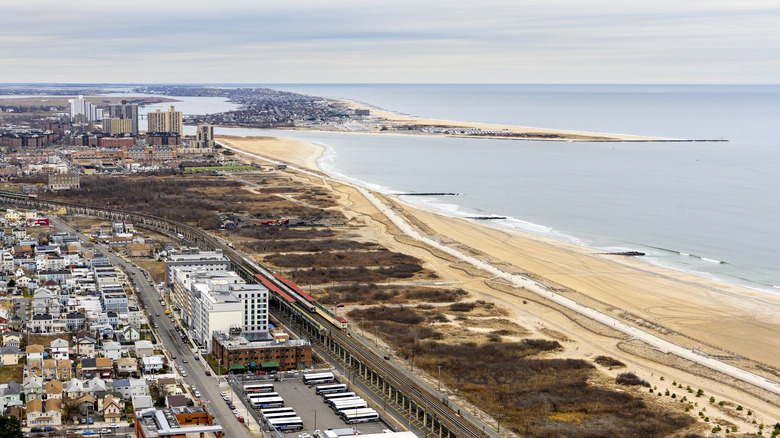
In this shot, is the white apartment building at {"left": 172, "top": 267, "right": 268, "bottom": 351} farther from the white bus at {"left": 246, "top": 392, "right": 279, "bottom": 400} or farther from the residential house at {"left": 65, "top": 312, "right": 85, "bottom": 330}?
the white bus at {"left": 246, "top": 392, "right": 279, "bottom": 400}

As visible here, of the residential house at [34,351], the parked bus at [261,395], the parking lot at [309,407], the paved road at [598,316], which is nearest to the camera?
the parking lot at [309,407]

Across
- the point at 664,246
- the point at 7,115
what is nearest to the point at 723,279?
the point at 664,246

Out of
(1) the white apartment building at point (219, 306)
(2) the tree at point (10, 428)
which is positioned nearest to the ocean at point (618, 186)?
(1) the white apartment building at point (219, 306)

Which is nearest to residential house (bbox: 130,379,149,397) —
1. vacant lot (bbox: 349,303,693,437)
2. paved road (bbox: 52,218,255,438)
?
paved road (bbox: 52,218,255,438)

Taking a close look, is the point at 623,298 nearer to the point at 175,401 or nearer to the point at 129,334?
the point at 129,334

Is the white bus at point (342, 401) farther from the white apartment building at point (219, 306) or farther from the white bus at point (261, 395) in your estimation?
the white apartment building at point (219, 306)

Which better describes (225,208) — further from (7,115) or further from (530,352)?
(7,115)
